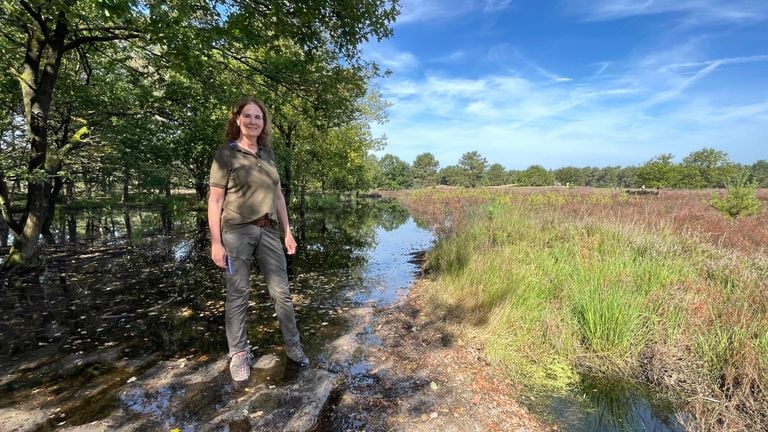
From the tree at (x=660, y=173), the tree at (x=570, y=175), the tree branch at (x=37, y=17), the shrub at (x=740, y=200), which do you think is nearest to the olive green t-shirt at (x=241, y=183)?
the tree branch at (x=37, y=17)

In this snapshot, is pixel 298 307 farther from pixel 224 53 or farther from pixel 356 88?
pixel 356 88

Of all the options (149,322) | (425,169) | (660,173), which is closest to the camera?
(149,322)

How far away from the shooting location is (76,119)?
9477mm

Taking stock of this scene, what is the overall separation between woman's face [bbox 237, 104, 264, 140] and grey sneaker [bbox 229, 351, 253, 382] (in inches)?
81.4

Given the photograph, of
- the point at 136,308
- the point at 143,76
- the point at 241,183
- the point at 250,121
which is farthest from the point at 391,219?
the point at 241,183

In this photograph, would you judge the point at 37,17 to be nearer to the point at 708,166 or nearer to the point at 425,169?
the point at 708,166

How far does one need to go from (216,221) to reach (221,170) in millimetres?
441

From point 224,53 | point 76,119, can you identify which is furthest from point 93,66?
point 224,53

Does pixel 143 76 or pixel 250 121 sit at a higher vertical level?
pixel 143 76

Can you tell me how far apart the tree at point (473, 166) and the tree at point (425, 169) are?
34.1 feet

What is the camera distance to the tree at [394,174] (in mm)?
99062

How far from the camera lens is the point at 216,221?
308 cm

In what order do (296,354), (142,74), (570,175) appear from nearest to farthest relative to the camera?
1. (296,354)
2. (142,74)
3. (570,175)

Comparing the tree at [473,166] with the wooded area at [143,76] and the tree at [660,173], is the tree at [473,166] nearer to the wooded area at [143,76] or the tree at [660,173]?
the tree at [660,173]
